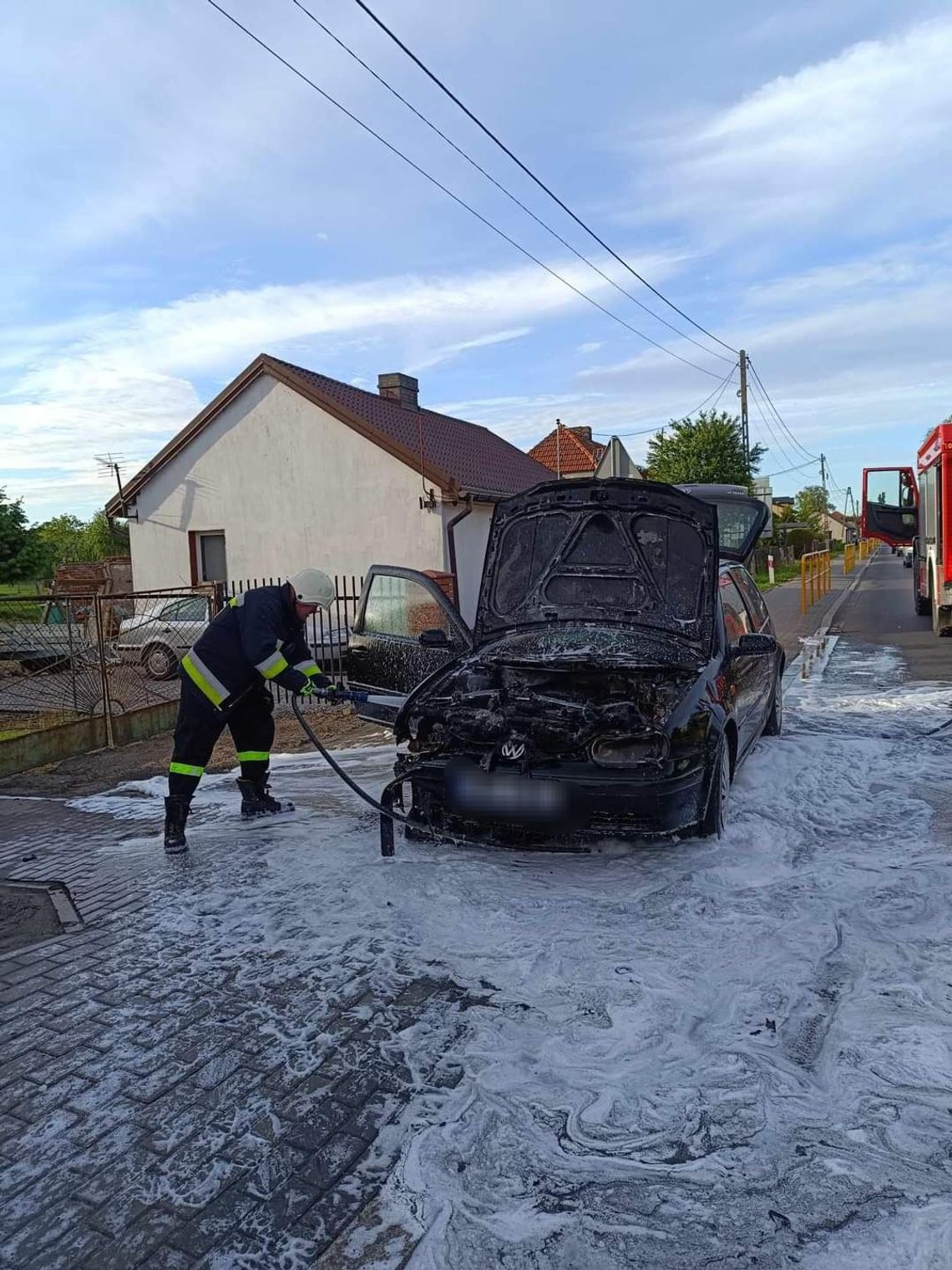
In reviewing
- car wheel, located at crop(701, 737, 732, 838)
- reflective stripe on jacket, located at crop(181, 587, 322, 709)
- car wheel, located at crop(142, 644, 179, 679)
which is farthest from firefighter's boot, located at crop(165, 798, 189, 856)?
car wheel, located at crop(142, 644, 179, 679)

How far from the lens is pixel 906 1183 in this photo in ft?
8.16

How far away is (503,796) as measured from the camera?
4.86m

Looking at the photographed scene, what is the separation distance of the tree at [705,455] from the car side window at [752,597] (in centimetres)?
2615

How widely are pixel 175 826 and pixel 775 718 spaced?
499 cm

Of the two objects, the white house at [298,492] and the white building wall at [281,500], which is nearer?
the white house at [298,492]

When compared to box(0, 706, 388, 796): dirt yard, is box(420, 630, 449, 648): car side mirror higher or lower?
higher

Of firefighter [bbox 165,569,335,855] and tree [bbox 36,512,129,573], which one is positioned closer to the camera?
firefighter [bbox 165,569,335,855]

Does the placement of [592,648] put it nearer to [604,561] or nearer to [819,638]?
[604,561]

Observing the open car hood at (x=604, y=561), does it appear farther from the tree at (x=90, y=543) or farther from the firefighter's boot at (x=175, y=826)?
the tree at (x=90, y=543)

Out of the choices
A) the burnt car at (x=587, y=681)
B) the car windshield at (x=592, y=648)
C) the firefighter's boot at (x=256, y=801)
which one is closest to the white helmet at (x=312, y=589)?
the burnt car at (x=587, y=681)

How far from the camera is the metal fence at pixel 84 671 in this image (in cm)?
950

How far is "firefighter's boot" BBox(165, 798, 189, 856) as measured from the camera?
566 cm

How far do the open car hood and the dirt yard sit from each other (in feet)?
10.5

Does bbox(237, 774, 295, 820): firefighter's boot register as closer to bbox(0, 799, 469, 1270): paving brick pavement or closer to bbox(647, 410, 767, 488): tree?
bbox(0, 799, 469, 1270): paving brick pavement
